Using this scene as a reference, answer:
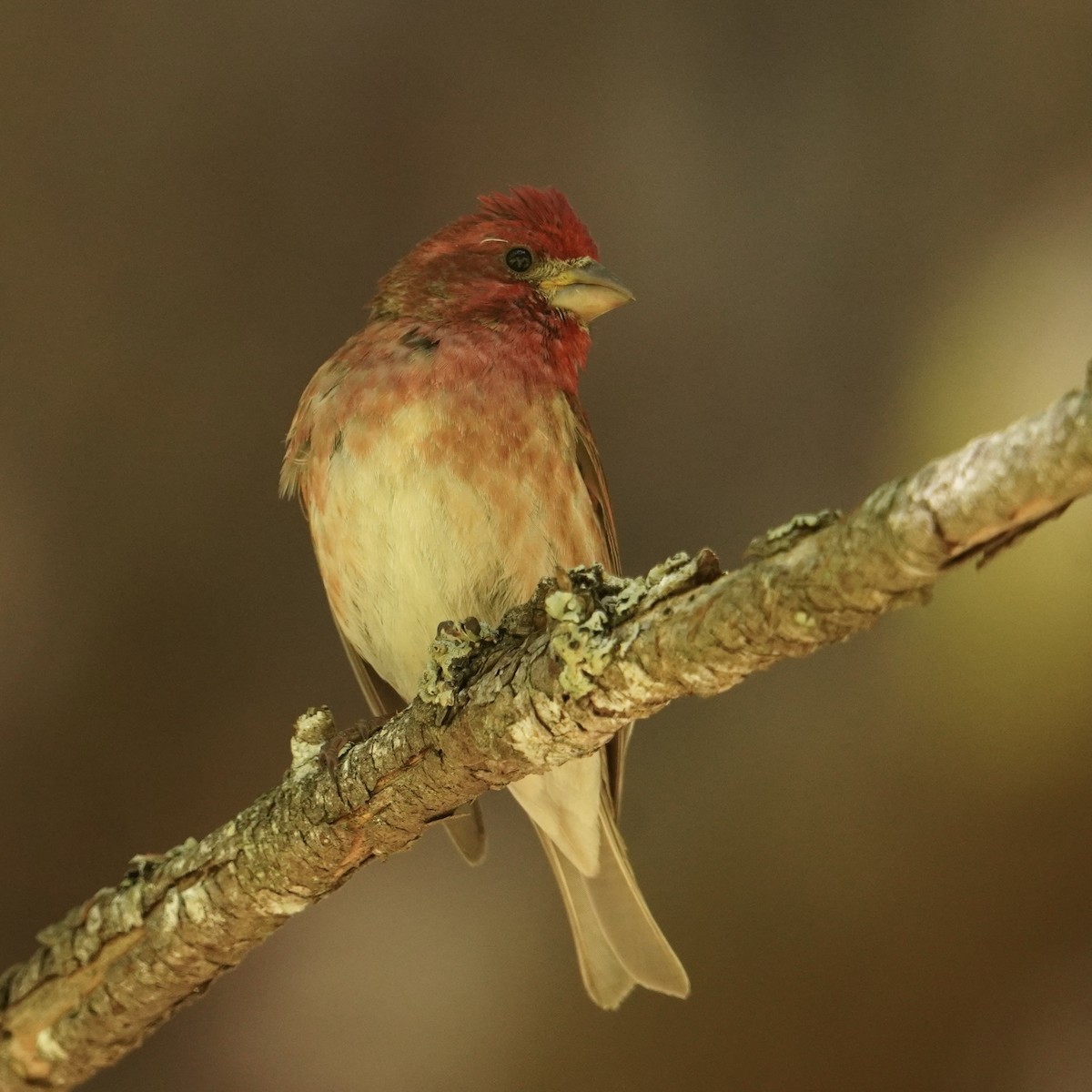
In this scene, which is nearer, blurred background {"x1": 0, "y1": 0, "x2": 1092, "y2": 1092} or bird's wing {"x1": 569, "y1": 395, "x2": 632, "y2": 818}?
bird's wing {"x1": 569, "y1": 395, "x2": 632, "y2": 818}

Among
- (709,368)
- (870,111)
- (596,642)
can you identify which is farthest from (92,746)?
(870,111)

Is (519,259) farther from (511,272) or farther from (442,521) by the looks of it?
(442,521)

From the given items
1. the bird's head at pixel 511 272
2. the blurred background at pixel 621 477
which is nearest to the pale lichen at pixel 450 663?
the bird's head at pixel 511 272

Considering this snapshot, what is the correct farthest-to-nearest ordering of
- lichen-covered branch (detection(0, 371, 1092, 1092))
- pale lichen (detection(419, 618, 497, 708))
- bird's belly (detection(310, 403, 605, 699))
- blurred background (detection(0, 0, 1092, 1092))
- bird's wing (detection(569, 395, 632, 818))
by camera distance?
blurred background (detection(0, 0, 1092, 1092))
bird's wing (detection(569, 395, 632, 818))
bird's belly (detection(310, 403, 605, 699))
pale lichen (detection(419, 618, 497, 708))
lichen-covered branch (detection(0, 371, 1092, 1092))

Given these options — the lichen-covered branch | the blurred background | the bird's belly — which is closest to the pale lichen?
the lichen-covered branch

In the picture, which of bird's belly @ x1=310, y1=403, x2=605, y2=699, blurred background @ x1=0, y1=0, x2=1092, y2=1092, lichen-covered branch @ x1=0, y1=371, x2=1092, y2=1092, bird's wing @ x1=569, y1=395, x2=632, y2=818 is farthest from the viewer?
blurred background @ x1=0, y1=0, x2=1092, y2=1092

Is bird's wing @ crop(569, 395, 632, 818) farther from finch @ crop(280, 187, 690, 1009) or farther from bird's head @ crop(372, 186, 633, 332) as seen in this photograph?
bird's head @ crop(372, 186, 633, 332)

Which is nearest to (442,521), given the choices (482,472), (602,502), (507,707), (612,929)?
(482,472)

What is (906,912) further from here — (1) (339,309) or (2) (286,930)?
(1) (339,309)
